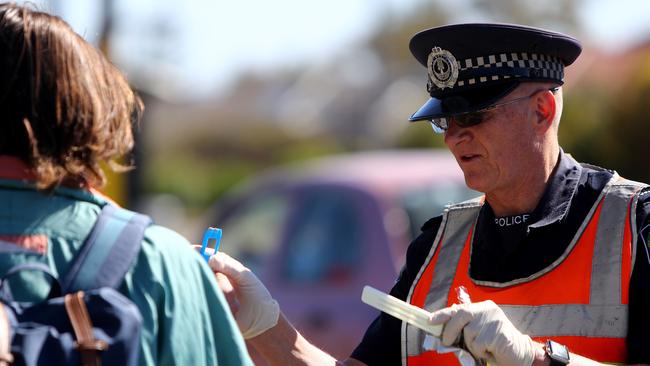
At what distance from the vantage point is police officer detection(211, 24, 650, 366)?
2.70m

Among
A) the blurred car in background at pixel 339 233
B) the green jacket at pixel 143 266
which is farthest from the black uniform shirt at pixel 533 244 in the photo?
the blurred car in background at pixel 339 233

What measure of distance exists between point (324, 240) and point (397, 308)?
3.63 meters

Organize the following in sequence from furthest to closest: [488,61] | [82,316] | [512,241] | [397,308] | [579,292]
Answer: [488,61], [512,241], [579,292], [397,308], [82,316]

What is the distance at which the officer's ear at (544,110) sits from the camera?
3080 mm

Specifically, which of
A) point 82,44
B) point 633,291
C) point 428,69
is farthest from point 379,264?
point 82,44

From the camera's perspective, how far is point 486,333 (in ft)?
8.59

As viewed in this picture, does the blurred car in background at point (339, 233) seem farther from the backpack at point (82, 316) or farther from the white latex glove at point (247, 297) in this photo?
the backpack at point (82, 316)

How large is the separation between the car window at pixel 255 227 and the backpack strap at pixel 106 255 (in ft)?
14.4

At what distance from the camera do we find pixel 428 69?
3268 millimetres

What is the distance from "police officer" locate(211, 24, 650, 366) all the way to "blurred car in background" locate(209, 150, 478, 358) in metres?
A: 2.62

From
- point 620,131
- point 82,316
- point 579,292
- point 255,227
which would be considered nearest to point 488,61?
point 579,292

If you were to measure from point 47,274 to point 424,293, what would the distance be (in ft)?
4.31

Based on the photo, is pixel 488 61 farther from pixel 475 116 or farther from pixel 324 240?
pixel 324 240

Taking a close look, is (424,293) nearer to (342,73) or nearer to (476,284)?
(476,284)
